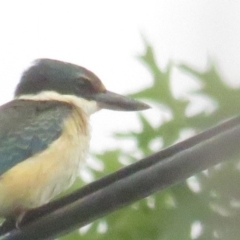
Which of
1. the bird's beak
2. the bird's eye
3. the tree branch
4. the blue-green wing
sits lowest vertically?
the bird's beak

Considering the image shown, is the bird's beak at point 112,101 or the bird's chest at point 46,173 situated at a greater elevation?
the bird's chest at point 46,173

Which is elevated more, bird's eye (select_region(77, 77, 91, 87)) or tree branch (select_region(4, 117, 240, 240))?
tree branch (select_region(4, 117, 240, 240))

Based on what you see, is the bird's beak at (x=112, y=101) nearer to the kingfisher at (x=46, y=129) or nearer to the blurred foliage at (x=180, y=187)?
the kingfisher at (x=46, y=129)

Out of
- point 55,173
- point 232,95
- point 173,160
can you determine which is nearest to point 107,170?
point 55,173

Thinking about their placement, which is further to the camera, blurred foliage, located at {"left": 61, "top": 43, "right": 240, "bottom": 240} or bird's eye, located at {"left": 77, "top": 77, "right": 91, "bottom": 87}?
bird's eye, located at {"left": 77, "top": 77, "right": 91, "bottom": 87}

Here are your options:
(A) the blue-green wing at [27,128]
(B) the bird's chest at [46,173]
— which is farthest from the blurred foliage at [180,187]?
(A) the blue-green wing at [27,128]

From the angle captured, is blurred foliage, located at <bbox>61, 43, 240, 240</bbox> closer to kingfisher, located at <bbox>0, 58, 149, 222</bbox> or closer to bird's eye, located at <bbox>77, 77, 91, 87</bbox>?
kingfisher, located at <bbox>0, 58, 149, 222</bbox>

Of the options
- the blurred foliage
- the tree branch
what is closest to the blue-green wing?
the blurred foliage

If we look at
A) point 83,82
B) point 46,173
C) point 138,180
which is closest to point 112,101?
point 83,82
